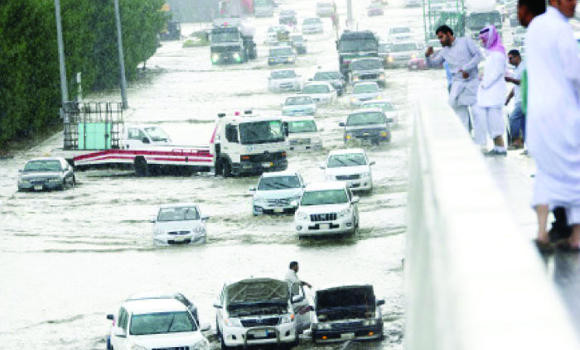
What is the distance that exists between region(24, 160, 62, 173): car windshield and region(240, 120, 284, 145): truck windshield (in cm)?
696

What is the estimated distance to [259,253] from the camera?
Answer: 35.2 metres

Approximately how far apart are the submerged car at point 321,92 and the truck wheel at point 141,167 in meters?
20.2

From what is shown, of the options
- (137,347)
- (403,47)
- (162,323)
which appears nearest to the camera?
(137,347)

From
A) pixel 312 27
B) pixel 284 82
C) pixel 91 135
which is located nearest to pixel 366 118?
pixel 91 135

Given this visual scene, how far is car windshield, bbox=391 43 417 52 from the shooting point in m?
82.4

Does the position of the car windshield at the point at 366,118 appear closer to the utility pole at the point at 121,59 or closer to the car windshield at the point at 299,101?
the car windshield at the point at 299,101

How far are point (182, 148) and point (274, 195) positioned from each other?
8.79 m

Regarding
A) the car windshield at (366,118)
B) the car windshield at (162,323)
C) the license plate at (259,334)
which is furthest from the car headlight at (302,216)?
the car windshield at (366,118)

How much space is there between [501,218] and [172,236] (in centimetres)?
3417

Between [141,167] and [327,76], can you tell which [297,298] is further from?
[327,76]

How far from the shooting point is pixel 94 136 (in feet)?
163

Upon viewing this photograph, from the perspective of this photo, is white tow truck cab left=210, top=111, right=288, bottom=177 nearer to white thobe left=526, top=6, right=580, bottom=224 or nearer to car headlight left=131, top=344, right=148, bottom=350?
car headlight left=131, top=344, right=148, bottom=350

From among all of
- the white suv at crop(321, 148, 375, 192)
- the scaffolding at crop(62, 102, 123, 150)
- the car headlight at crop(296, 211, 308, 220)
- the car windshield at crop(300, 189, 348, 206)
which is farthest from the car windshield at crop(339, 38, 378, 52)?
the car headlight at crop(296, 211, 308, 220)

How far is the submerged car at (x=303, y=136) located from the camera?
5256 cm
